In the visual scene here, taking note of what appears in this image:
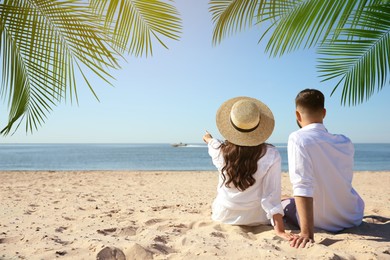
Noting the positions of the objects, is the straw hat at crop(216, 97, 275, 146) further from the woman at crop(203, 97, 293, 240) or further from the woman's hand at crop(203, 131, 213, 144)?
the woman's hand at crop(203, 131, 213, 144)

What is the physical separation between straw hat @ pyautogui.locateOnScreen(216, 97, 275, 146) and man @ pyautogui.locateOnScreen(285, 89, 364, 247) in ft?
0.73

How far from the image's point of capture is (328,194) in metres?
2.39

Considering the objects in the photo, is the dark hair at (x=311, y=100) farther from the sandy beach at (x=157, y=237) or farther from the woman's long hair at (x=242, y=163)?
the sandy beach at (x=157, y=237)

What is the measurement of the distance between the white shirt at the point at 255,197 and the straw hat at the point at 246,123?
0.18 meters

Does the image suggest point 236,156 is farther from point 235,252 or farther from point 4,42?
point 4,42

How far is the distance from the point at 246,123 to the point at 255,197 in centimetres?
65

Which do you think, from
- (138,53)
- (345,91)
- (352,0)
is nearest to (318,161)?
(345,91)

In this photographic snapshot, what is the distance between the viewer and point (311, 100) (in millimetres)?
2324

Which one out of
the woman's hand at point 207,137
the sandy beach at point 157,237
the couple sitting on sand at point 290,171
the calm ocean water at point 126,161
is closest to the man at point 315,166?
the couple sitting on sand at point 290,171

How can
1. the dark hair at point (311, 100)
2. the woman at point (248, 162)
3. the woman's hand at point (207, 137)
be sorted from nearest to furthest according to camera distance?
the dark hair at point (311, 100) < the woman at point (248, 162) < the woman's hand at point (207, 137)

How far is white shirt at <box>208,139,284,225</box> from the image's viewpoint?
249 cm

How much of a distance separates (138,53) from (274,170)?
1648 millimetres

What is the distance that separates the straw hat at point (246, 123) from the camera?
2.40 metres

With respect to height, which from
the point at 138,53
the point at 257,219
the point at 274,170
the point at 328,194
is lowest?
the point at 257,219
